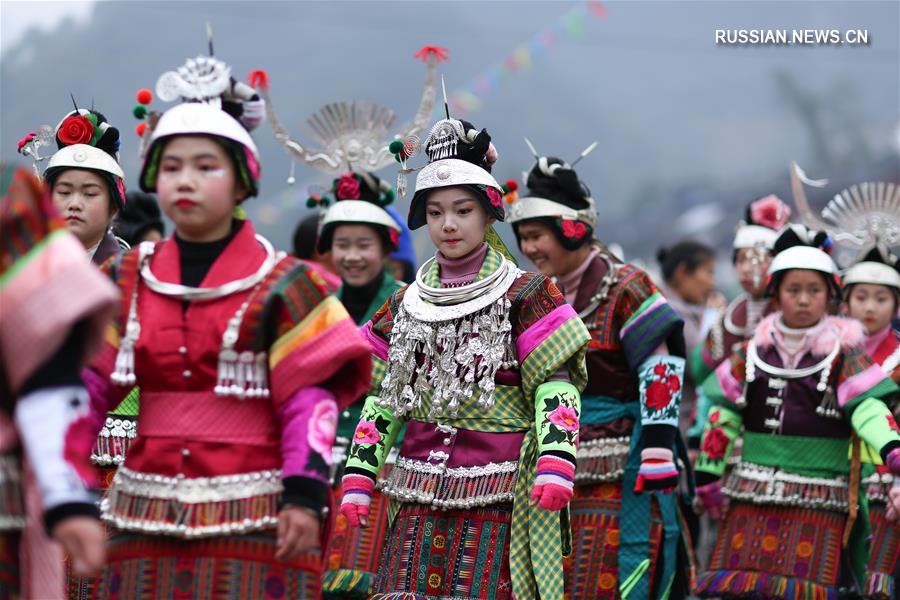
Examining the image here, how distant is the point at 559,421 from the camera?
5.22 meters

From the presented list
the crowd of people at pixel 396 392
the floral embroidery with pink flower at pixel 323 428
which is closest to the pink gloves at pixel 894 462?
the crowd of people at pixel 396 392

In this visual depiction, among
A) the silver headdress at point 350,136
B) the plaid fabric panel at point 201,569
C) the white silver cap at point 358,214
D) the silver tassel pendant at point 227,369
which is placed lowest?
the plaid fabric panel at point 201,569

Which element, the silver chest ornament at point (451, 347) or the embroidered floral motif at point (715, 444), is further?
the embroidered floral motif at point (715, 444)

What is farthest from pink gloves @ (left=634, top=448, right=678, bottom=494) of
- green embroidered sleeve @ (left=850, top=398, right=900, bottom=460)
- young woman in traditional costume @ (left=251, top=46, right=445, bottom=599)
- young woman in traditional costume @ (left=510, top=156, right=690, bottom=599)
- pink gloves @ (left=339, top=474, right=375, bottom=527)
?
young woman in traditional costume @ (left=251, top=46, right=445, bottom=599)

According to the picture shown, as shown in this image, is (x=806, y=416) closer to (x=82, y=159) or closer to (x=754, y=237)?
(x=754, y=237)

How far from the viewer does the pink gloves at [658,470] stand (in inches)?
255

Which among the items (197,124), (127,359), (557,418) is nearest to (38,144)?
(197,124)

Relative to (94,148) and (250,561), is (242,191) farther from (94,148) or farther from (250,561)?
(94,148)

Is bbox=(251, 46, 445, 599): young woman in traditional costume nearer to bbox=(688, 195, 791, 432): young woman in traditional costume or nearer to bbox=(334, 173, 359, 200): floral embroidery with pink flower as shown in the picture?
bbox=(334, 173, 359, 200): floral embroidery with pink flower

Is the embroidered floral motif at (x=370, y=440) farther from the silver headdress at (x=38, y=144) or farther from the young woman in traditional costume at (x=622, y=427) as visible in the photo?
the silver headdress at (x=38, y=144)

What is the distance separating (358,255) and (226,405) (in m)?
3.71

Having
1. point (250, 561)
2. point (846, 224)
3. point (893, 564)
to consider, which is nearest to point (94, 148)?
point (250, 561)

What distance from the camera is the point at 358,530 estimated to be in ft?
24.2

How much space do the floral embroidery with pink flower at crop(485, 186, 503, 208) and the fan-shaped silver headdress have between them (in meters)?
3.80
